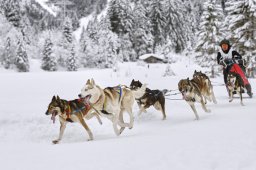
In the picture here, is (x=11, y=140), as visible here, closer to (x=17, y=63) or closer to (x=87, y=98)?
(x=87, y=98)

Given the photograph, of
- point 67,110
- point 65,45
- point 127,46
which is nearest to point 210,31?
point 67,110

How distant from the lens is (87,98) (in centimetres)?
620

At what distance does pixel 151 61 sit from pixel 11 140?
154ft

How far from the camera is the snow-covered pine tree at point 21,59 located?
4209cm

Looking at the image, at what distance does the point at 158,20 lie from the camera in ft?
192

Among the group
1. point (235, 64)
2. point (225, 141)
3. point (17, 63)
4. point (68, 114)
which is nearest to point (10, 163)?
point (68, 114)

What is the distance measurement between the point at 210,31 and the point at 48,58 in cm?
3234

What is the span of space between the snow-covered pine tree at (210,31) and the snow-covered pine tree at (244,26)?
2.47 metres

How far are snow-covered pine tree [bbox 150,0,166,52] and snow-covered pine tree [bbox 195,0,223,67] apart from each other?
31.4 meters

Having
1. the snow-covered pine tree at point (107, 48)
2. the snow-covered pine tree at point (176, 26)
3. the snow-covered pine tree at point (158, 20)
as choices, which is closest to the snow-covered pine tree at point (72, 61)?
the snow-covered pine tree at point (107, 48)

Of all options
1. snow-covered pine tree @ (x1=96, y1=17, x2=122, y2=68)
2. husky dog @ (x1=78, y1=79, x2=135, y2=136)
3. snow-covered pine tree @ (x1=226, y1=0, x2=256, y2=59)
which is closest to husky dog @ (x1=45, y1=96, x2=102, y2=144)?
husky dog @ (x1=78, y1=79, x2=135, y2=136)

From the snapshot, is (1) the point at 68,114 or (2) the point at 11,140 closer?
(1) the point at 68,114

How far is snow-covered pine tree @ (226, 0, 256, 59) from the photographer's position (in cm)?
2344

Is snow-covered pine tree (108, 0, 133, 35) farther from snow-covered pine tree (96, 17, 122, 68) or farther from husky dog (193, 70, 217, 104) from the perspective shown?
husky dog (193, 70, 217, 104)
